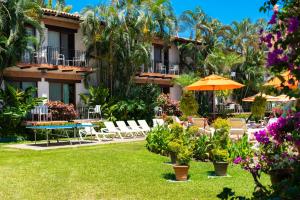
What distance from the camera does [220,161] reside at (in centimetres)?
1034

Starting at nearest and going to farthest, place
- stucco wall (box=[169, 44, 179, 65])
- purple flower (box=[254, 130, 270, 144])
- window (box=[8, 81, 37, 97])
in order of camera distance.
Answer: purple flower (box=[254, 130, 270, 144]) → window (box=[8, 81, 37, 97]) → stucco wall (box=[169, 44, 179, 65])

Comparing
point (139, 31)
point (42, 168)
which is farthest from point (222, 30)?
point (42, 168)

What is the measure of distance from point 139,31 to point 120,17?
1.66 metres

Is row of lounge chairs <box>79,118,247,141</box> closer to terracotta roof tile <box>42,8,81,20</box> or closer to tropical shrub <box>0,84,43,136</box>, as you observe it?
tropical shrub <box>0,84,43,136</box>

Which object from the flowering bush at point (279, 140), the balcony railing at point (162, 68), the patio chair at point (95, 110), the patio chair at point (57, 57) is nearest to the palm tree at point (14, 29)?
the patio chair at point (57, 57)

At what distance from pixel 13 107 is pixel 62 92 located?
220 inches

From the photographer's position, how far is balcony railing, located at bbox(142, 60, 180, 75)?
29872 millimetres

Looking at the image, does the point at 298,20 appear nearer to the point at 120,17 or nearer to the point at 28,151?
the point at 28,151

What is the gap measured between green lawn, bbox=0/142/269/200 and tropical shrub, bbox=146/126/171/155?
58 cm

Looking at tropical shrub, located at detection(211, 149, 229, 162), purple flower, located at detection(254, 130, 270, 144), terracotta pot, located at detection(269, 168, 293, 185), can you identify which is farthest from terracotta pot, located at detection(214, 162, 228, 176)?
purple flower, located at detection(254, 130, 270, 144)

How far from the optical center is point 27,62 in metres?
22.1

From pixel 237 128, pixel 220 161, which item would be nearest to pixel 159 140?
pixel 237 128

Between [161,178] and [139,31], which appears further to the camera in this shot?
[139,31]

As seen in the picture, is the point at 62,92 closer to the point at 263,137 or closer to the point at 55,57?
the point at 55,57
